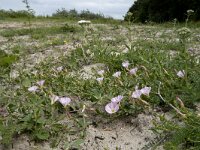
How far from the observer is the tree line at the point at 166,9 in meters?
13.0

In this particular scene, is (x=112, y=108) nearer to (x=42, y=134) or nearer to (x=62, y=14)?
(x=42, y=134)

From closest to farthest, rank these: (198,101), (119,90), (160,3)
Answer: (198,101)
(119,90)
(160,3)

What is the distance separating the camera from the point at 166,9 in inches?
569

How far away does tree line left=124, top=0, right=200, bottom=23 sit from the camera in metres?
13.0

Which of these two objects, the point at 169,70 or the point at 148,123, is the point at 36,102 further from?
the point at 169,70

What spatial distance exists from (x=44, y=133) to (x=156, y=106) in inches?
28.5

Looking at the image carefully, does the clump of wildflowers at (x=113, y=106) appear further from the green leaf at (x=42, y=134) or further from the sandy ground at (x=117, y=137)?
the green leaf at (x=42, y=134)

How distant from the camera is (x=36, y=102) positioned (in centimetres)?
269

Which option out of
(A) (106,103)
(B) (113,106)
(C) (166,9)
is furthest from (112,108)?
(C) (166,9)

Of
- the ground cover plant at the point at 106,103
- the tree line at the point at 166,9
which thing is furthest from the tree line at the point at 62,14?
the ground cover plant at the point at 106,103

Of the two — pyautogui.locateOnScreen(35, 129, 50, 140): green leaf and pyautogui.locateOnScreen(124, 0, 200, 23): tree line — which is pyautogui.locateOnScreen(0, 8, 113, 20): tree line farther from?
pyautogui.locateOnScreen(35, 129, 50, 140): green leaf

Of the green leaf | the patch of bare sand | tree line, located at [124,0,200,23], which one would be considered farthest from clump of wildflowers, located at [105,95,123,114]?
tree line, located at [124,0,200,23]

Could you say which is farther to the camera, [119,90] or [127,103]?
[119,90]

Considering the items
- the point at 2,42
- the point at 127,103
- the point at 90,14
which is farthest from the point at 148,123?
the point at 90,14
